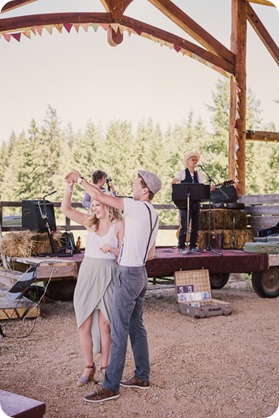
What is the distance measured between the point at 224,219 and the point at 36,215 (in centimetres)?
359

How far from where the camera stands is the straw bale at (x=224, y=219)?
9.05 metres

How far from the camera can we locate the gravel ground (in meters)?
3.21

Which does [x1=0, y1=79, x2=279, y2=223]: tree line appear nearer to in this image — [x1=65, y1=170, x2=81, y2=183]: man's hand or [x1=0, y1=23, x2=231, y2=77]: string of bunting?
[x1=0, y1=23, x2=231, y2=77]: string of bunting

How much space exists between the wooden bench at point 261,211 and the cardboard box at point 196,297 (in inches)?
122

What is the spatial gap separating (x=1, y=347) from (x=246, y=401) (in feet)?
7.28

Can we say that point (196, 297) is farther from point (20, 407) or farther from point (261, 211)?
point (20, 407)

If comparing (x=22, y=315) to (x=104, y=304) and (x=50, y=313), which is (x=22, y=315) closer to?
(x=50, y=313)

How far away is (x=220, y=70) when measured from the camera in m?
10.3

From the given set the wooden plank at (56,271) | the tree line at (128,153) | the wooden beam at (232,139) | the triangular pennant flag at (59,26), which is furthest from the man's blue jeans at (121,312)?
the tree line at (128,153)

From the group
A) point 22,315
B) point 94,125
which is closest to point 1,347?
point 22,315

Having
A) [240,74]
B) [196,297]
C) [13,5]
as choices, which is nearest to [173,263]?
[196,297]

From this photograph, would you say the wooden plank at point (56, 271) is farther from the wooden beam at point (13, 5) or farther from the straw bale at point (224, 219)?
the wooden beam at point (13, 5)

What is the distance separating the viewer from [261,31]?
10.9 m

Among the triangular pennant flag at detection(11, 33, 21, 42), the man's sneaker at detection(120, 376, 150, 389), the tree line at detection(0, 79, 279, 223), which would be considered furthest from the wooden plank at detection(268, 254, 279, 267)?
the tree line at detection(0, 79, 279, 223)
